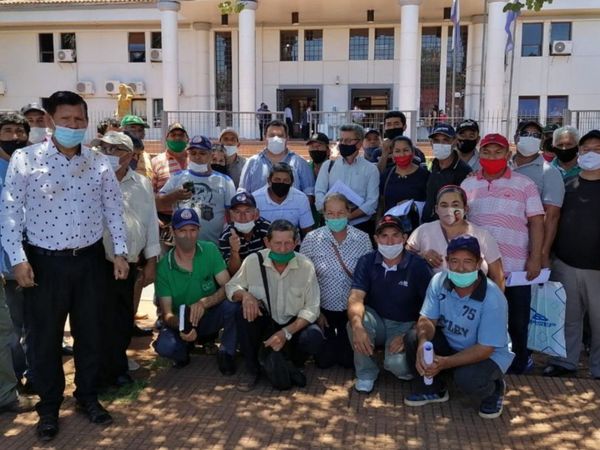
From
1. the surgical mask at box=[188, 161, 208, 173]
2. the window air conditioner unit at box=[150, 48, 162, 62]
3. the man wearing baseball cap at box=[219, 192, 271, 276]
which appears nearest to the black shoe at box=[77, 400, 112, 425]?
the man wearing baseball cap at box=[219, 192, 271, 276]

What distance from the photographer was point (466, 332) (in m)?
4.23

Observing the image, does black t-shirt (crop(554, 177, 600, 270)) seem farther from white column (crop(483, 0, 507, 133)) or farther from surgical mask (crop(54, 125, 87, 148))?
white column (crop(483, 0, 507, 133))

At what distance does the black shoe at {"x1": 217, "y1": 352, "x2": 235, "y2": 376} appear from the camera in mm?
4891

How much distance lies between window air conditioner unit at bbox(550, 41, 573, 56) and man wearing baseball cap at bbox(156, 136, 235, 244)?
21358mm

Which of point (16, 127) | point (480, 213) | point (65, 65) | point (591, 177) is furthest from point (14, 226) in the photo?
point (65, 65)

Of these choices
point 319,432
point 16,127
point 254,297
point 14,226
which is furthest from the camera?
point 254,297

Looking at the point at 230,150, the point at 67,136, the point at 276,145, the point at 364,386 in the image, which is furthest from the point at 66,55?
the point at 364,386

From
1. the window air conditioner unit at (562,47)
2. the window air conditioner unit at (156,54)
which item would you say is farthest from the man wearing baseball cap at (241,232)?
the window air conditioner unit at (156,54)

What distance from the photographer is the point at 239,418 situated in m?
4.17

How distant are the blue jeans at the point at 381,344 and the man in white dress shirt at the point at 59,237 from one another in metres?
1.96

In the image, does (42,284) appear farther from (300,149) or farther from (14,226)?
(300,149)

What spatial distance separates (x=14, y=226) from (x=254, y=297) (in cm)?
197

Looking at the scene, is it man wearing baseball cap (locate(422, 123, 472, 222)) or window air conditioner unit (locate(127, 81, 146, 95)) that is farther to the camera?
window air conditioner unit (locate(127, 81, 146, 95))

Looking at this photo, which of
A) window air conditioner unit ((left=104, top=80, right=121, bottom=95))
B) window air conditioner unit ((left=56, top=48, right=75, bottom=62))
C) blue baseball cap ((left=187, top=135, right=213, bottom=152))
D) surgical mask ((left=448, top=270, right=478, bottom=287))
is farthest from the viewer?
window air conditioner unit ((left=56, top=48, right=75, bottom=62))
